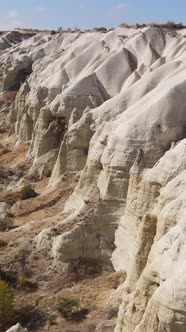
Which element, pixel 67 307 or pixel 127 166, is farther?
pixel 127 166

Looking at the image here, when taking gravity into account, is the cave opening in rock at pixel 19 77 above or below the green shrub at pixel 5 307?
above

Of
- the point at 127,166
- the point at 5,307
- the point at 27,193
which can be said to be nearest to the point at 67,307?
the point at 5,307

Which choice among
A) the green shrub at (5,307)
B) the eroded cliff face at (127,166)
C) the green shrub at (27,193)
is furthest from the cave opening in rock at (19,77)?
the green shrub at (5,307)

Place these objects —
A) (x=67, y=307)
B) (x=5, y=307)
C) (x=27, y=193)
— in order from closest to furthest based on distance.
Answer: (x=5, y=307), (x=67, y=307), (x=27, y=193)

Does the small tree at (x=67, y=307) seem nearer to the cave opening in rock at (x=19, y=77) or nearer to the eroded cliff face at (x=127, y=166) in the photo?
the eroded cliff face at (x=127, y=166)

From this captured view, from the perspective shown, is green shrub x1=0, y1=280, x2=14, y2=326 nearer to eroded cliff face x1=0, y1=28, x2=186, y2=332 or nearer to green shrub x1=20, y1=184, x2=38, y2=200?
eroded cliff face x1=0, y1=28, x2=186, y2=332

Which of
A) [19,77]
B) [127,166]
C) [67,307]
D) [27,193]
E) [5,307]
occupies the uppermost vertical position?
[19,77]

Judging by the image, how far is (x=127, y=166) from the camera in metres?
24.0

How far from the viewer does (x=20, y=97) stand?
55.3 metres

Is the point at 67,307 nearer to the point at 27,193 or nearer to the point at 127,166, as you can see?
the point at 127,166

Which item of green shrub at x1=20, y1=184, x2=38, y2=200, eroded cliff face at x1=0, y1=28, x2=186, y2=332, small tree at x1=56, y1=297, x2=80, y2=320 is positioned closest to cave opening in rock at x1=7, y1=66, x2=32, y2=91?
eroded cliff face at x1=0, y1=28, x2=186, y2=332

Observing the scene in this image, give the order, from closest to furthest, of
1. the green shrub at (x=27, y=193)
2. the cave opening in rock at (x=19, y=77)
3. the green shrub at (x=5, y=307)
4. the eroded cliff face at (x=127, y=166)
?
1. the eroded cliff face at (x=127, y=166)
2. the green shrub at (x=5, y=307)
3. the green shrub at (x=27, y=193)
4. the cave opening in rock at (x=19, y=77)

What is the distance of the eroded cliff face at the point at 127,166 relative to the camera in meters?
15.3

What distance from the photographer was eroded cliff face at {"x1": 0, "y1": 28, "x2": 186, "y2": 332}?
50.2 ft
